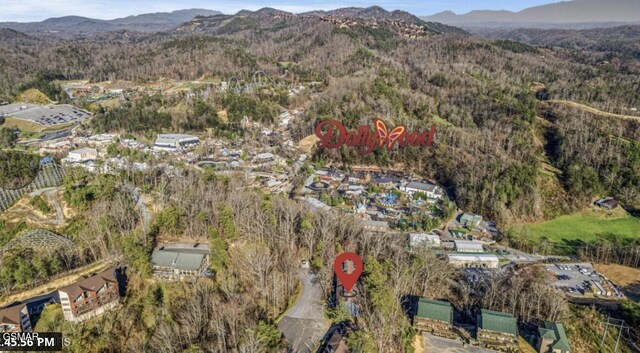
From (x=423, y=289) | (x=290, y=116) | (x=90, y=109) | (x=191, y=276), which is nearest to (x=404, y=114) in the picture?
(x=290, y=116)

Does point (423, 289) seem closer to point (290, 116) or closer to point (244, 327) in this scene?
point (244, 327)

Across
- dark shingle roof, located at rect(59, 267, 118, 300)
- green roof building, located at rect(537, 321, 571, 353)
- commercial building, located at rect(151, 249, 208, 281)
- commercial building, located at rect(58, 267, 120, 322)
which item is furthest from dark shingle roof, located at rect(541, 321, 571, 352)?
dark shingle roof, located at rect(59, 267, 118, 300)

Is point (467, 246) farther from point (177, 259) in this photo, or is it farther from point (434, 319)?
point (177, 259)

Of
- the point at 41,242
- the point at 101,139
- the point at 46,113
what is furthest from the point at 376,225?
the point at 46,113

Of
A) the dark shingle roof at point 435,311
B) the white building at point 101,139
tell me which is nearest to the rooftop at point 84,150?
the white building at point 101,139

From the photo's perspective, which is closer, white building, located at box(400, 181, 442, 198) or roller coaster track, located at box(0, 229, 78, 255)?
roller coaster track, located at box(0, 229, 78, 255)

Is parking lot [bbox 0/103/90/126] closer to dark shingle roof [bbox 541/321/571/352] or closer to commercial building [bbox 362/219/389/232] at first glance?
commercial building [bbox 362/219/389/232]

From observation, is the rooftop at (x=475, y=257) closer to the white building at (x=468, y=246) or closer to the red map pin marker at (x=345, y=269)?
the white building at (x=468, y=246)
